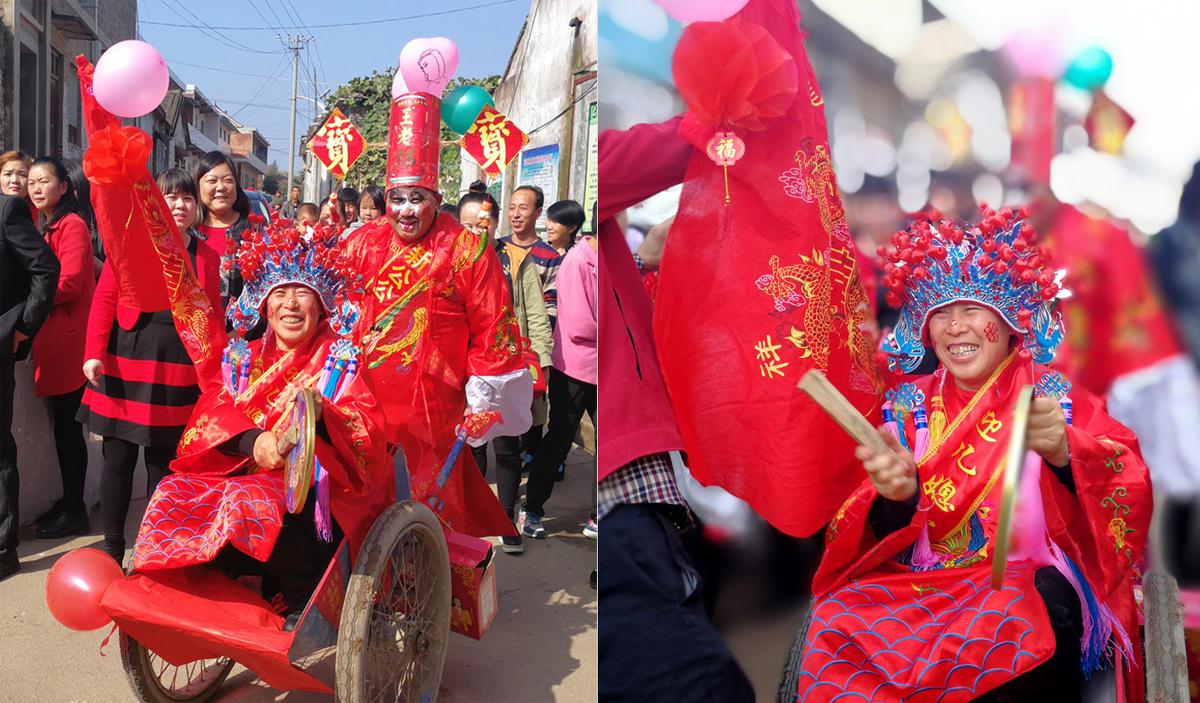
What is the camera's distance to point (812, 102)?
52.2 inches

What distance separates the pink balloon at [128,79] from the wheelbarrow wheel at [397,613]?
137 centimetres

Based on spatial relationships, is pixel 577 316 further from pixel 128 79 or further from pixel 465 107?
pixel 128 79

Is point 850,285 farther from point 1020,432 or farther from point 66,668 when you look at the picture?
point 66,668

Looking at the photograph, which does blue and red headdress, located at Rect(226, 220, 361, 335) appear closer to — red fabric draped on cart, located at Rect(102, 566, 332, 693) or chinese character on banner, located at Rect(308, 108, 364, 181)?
red fabric draped on cart, located at Rect(102, 566, 332, 693)

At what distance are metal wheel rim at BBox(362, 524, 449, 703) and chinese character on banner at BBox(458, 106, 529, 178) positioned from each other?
1972 mm

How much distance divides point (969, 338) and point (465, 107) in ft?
9.28

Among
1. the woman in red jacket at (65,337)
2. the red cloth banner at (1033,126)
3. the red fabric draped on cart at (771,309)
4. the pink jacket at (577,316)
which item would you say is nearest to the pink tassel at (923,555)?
the red fabric draped on cart at (771,309)

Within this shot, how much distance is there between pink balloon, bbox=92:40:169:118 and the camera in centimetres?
251

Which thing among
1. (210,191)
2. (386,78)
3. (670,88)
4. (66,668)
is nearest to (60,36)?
(386,78)

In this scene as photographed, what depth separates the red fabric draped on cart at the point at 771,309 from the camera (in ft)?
4.30

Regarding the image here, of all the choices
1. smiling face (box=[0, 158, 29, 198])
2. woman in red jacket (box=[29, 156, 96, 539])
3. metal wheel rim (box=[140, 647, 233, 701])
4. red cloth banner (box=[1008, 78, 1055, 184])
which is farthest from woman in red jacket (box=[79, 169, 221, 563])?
red cloth banner (box=[1008, 78, 1055, 184])

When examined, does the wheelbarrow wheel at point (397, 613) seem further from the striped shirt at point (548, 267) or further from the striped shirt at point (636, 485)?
the striped shirt at point (548, 267)

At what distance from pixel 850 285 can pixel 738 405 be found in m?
0.24

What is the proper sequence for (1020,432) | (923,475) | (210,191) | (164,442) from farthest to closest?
1. (210,191)
2. (164,442)
3. (923,475)
4. (1020,432)
